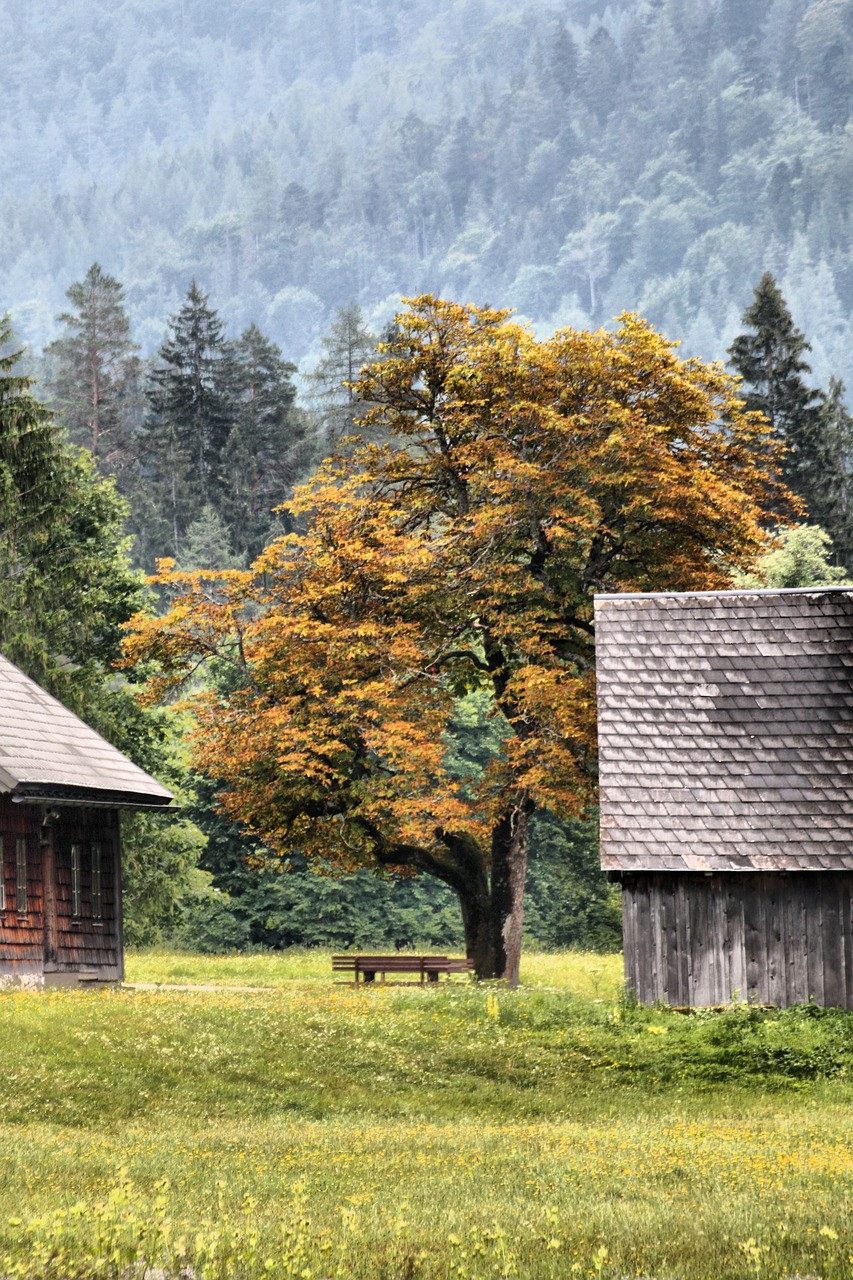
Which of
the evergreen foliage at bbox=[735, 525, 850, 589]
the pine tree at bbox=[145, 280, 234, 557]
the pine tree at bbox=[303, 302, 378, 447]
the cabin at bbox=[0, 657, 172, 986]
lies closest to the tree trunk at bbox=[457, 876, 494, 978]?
the cabin at bbox=[0, 657, 172, 986]

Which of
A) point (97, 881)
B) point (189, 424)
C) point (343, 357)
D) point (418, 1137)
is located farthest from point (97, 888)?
point (343, 357)

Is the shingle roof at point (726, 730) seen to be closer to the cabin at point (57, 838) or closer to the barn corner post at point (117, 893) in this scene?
the cabin at point (57, 838)

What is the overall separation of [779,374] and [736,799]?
6112cm

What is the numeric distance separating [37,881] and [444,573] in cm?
1050

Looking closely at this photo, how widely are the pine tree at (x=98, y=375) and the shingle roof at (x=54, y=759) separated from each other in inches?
2970

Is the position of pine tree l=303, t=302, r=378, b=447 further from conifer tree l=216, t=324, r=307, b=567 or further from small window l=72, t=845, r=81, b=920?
small window l=72, t=845, r=81, b=920

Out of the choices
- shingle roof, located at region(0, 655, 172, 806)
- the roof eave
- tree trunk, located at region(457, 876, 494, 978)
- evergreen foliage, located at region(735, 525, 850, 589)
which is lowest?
tree trunk, located at region(457, 876, 494, 978)

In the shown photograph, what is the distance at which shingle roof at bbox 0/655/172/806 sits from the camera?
102 ft

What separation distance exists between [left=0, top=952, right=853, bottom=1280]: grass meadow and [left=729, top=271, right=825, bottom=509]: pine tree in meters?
56.4

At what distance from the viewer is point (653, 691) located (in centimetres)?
2798

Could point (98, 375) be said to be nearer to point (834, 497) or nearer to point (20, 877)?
point (834, 497)

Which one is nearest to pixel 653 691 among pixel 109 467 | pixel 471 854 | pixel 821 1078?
pixel 821 1078

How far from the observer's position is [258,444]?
110188mm

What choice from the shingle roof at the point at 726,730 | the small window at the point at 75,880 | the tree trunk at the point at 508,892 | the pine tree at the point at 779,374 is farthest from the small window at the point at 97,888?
the pine tree at the point at 779,374
